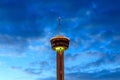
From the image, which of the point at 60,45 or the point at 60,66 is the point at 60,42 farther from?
the point at 60,66

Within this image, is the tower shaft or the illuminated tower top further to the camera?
the illuminated tower top

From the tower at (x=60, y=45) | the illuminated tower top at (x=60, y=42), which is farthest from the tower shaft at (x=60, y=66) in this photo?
the illuminated tower top at (x=60, y=42)

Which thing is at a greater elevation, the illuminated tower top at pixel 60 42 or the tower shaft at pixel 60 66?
the illuminated tower top at pixel 60 42

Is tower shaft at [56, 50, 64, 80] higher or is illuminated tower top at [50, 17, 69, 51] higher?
illuminated tower top at [50, 17, 69, 51]

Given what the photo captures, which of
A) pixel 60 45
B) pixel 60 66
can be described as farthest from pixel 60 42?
pixel 60 66

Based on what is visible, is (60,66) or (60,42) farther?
(60,42)

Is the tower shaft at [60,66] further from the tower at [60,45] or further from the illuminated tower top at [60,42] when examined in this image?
the illuminated tower top at [60,42]

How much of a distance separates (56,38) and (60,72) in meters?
19.5

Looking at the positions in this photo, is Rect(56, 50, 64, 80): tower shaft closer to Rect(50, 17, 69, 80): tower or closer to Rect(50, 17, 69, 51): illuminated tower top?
Rect(50, 17, 69, 80): tower

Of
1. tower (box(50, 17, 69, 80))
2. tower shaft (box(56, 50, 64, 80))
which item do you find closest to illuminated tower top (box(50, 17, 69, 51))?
tower (box(50, 17, 69, 80))

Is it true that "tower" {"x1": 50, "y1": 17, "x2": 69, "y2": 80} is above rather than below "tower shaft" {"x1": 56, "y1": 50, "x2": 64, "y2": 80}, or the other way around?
above

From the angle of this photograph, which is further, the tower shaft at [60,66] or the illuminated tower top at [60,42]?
the illuminated tower top at [60,42]

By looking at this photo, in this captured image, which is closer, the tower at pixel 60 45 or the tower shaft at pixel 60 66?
the tower shaft at pixel 60 66

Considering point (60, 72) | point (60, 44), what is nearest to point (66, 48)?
point (60, 44)
